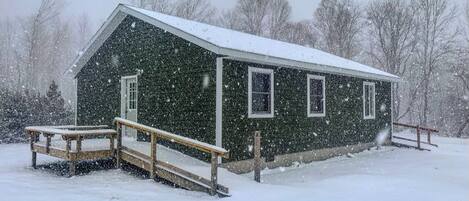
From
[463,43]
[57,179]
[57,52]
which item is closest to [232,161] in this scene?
[57,179]

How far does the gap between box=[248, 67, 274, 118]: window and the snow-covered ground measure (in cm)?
171

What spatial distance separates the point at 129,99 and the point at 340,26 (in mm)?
30603

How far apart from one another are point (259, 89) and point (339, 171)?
A: 3354mm

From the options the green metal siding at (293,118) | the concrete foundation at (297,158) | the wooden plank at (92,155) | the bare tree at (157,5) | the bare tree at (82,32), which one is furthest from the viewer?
the bare tree at (82,32)

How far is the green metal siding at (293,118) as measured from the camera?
11992 mm

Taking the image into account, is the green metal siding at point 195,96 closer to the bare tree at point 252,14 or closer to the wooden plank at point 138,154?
the wooden plank at point 138,154

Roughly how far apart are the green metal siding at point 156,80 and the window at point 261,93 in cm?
148

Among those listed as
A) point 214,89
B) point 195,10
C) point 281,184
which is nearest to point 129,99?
point 214,89

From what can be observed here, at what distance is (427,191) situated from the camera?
10.0 meters

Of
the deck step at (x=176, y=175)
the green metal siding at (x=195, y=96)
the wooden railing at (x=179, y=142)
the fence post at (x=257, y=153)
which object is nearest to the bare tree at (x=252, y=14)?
the green metal siding at (x=195, y=96)

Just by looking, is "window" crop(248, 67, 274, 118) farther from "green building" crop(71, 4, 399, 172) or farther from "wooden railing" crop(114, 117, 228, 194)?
"wooden railing" crop(114, 117, 228, 194)

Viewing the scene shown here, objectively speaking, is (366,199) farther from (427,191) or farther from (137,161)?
(137,161)

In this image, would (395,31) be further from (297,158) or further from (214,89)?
(214,89)

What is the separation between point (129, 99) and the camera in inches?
561
